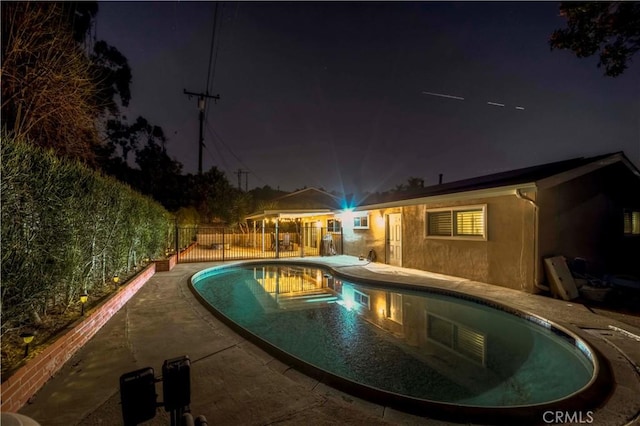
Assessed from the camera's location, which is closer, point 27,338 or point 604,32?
point 27,338

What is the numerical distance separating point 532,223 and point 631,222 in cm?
A: 514

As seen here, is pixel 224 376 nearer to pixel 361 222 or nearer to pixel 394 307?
pixel 394 307

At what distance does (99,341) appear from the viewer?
4547 millimetres

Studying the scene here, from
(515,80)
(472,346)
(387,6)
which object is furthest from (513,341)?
(387,6)

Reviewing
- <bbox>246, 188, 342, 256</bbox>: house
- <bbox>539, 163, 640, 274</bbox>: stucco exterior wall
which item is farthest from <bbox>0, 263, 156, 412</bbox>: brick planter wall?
<bbox>246, 188, 342, 256</bbox>: house

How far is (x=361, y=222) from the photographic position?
14.9 meters

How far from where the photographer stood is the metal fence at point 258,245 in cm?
1602

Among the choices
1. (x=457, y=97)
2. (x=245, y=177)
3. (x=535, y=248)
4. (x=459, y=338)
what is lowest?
(x=459, y=338)

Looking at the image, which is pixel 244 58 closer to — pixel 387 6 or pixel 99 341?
pixel 387 6

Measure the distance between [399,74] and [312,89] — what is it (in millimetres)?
5043

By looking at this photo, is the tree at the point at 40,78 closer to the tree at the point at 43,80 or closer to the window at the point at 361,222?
the tree at the point at 43,80

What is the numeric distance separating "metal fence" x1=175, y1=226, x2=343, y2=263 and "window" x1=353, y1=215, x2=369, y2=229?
170 cm

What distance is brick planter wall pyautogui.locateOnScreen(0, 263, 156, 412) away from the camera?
8.91 feet

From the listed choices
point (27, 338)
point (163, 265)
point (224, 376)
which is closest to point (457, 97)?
point (224, 376)
